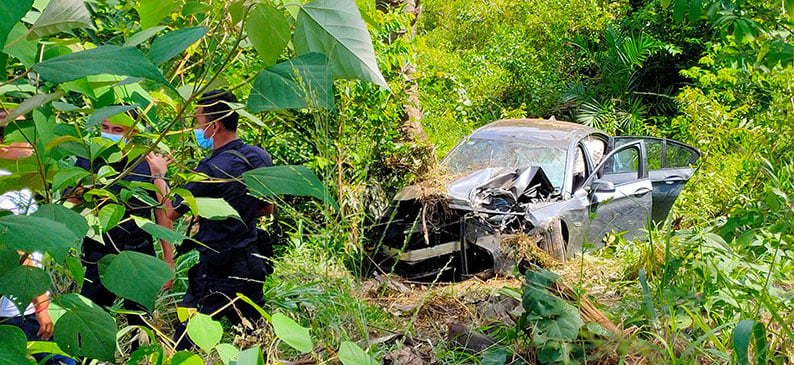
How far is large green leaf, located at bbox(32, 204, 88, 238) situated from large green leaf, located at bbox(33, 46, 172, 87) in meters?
0.27

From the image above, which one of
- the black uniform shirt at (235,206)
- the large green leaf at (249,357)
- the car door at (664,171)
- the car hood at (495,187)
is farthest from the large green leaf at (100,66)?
the car door at (664,171)

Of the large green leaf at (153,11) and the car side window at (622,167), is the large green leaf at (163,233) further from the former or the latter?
the car side window at (622,167)

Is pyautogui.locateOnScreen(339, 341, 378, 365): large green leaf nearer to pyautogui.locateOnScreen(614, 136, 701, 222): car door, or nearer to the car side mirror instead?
the car side mirror

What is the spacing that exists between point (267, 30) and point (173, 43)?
5.5 inches

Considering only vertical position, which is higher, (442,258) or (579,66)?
(442,258)

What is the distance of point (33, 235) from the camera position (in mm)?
957

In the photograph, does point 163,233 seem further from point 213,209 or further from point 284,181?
point 284,181

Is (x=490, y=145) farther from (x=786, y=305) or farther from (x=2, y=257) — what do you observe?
(x=2, y=257)

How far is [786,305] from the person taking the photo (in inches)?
114

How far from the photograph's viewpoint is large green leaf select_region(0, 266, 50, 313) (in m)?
1.10

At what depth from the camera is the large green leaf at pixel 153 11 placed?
128 centimetres

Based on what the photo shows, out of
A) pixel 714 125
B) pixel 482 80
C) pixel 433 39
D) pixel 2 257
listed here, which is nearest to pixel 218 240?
pixel 2 257

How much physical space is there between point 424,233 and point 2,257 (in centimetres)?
585

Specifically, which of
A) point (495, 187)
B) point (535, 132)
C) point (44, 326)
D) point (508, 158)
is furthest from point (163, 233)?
point (535, 132)
